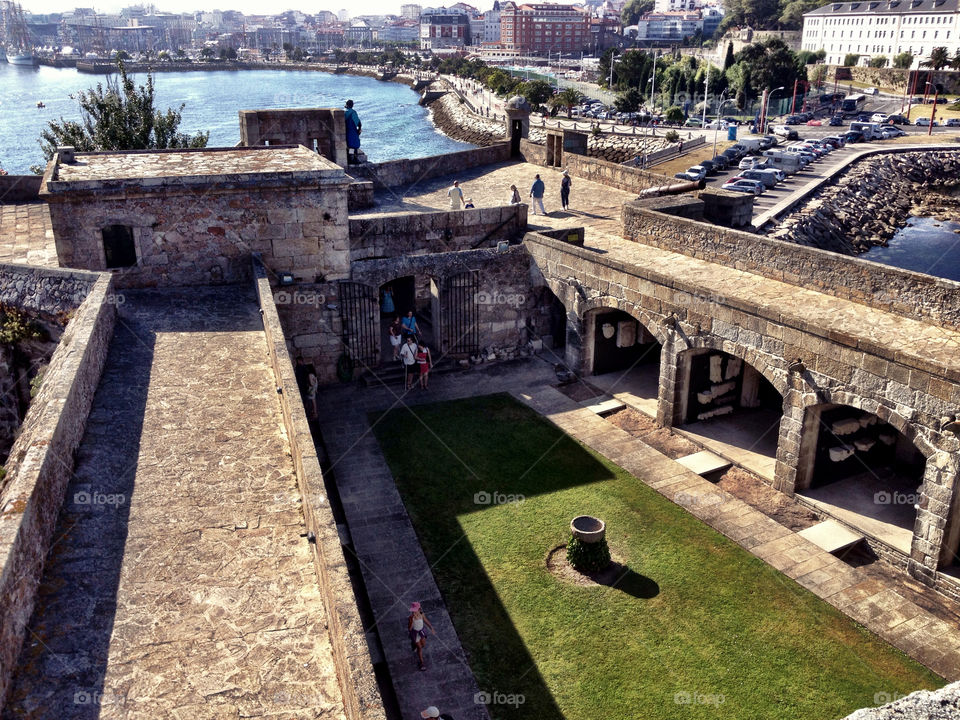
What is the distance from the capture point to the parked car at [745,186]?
54.0 meters

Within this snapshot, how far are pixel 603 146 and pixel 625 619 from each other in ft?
233

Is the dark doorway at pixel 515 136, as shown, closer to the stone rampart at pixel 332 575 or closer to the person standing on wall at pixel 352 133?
the person standing on wall at pixel 352 133

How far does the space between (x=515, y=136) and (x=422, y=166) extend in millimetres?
5527

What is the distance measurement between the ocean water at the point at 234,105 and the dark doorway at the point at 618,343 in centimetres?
6099

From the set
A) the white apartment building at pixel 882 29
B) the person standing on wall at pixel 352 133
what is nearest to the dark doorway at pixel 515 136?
the person standing on wall at pixel 352 133

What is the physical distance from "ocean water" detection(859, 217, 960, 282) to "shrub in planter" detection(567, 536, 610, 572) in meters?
39.0

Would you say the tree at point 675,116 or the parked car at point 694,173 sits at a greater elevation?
the tree at point 675,116

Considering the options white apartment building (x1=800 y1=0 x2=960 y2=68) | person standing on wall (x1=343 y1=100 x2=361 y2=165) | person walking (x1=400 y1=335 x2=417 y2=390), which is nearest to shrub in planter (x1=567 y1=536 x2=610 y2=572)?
person walking (x1=400 y1=335 x2=417 y2=390)

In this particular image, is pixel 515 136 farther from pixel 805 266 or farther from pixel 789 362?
pixel 789 362

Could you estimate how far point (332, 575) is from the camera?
873cm

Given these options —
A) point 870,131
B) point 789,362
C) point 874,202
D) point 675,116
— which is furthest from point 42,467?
point 675,116

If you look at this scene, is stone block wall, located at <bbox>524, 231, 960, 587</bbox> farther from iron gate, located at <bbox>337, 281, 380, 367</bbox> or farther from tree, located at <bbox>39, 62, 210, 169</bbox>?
tree, located at <bbox>39, 62, 210, 169</bbox>

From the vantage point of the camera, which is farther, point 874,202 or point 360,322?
point 874,202

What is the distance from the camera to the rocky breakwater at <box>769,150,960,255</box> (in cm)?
4800
